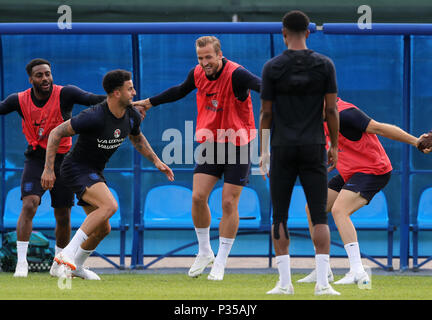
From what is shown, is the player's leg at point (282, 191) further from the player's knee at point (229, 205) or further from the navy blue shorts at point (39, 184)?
the navy blue shorts at point (39, 184)

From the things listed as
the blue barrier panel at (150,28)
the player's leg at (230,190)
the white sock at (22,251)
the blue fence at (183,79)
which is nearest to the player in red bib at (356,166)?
the player's leg at (230,190)

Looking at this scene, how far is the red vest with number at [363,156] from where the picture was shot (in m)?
7.10

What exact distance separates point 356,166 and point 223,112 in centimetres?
124

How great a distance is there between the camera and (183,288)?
258 inches

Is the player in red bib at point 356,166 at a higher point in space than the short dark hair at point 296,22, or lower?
lower

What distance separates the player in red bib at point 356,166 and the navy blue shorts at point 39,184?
2.42 m

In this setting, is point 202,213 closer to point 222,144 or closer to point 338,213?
point 222,144

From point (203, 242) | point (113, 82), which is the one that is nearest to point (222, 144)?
point (203, 242)

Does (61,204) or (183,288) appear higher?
(61,204)

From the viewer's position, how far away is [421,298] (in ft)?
19.2

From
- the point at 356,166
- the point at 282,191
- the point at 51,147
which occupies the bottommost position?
the point at 282,191

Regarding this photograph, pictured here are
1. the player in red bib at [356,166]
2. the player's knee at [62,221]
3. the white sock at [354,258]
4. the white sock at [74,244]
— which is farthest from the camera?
the player's knee at [62,221]

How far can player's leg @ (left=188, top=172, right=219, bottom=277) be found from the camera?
734 cm

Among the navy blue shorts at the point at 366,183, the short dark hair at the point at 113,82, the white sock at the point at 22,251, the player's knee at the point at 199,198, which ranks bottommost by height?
the white sock at the point at 22,251
